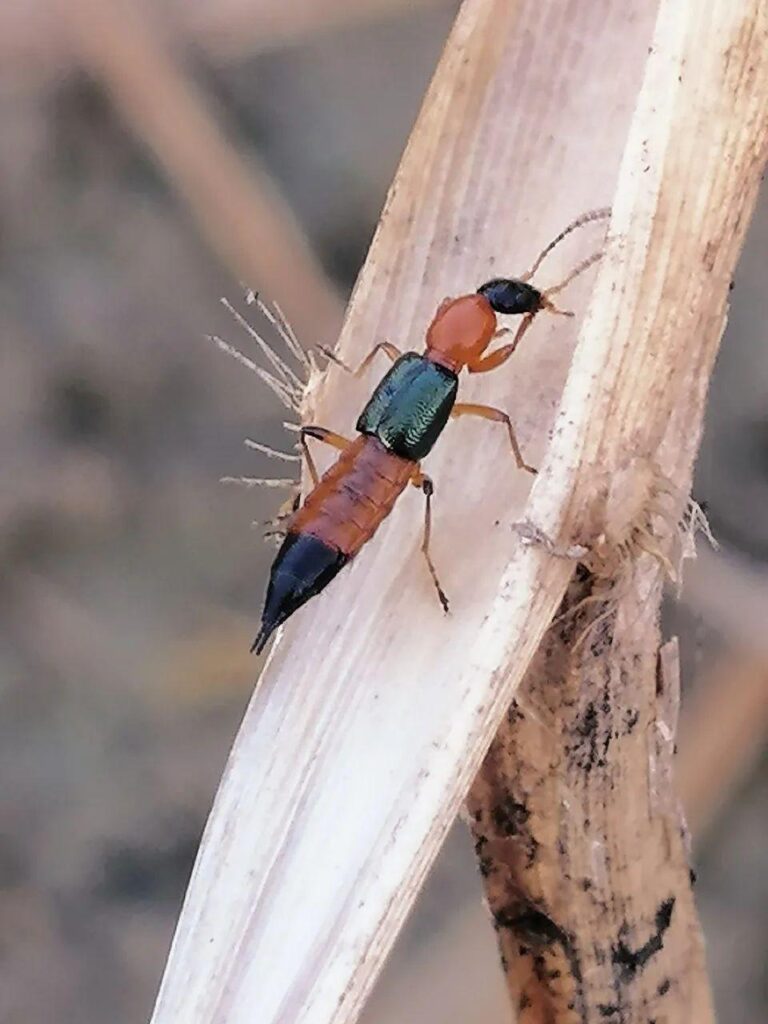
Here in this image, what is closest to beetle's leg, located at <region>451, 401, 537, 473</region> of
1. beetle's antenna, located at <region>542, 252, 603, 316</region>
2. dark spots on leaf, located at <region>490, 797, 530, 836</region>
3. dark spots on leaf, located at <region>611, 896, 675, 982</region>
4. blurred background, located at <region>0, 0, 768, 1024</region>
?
beetle's antenna, located at <region>542, 252, 603, 316</region>

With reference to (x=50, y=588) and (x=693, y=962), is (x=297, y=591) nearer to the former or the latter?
(x=693, y=962)

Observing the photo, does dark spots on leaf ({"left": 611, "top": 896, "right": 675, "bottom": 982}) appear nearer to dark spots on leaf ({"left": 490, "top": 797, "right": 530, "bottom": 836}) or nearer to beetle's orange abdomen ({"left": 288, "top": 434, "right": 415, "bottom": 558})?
dark spots on leaf ({"left": 490, "top": 797, "right": 530, "bottom": 836})

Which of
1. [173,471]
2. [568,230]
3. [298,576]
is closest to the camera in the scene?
[568,230]

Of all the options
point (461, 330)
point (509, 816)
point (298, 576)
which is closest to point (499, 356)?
point (461, 330)

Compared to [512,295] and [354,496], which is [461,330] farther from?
[354,496]

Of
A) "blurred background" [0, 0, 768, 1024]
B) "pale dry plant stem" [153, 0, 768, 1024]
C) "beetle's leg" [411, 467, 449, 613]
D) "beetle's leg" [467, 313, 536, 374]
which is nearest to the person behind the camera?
"pale dry plant stem" [153, 0, 768, 1024]

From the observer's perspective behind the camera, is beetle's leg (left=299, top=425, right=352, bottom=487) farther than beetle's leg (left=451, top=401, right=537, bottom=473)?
Yes

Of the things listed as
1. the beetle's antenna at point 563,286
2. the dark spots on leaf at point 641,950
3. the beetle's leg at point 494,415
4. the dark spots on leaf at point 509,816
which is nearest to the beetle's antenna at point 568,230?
the beetle's antenna at point 563,286
